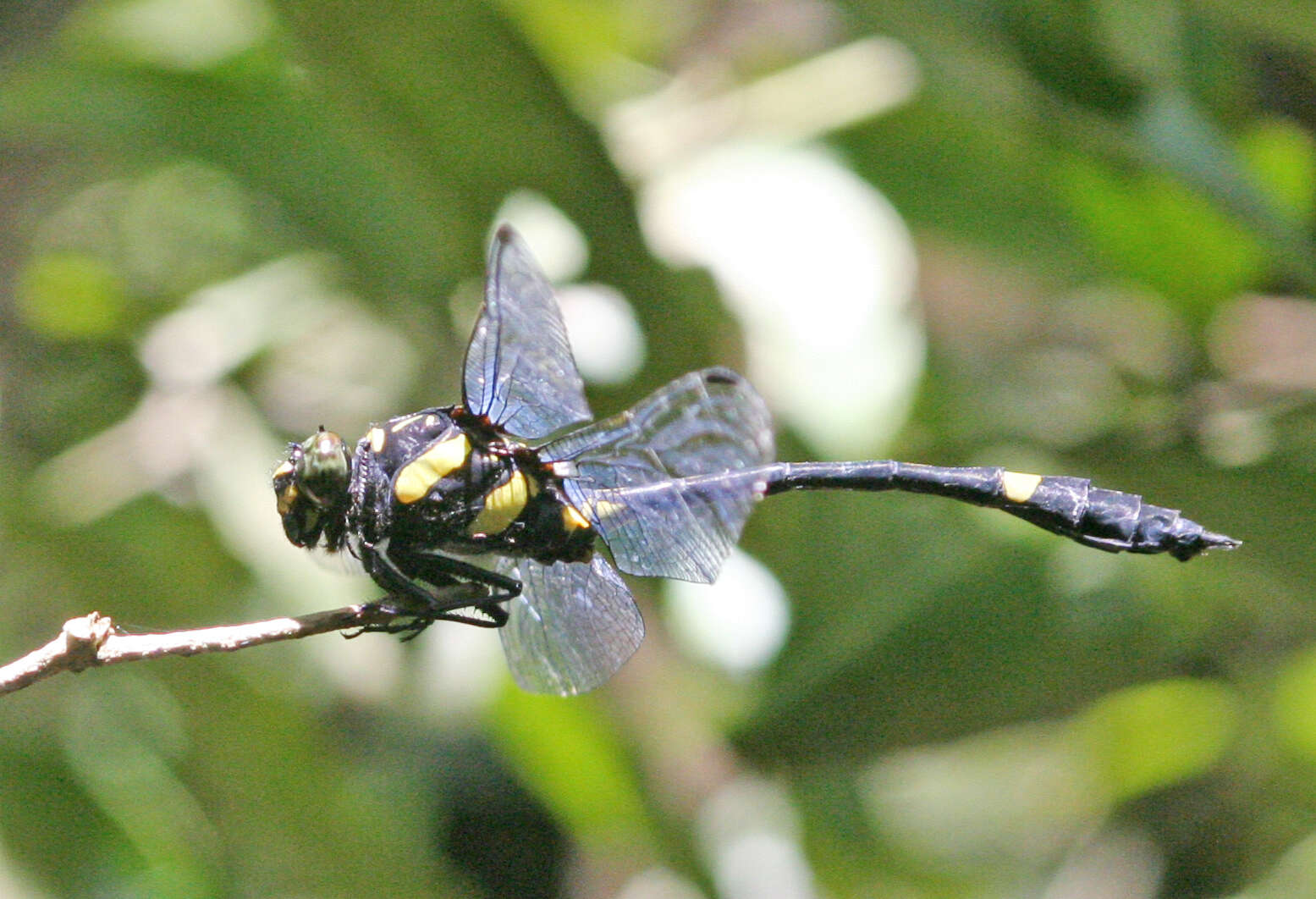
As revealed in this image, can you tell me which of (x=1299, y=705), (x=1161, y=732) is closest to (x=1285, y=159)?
(x=1299, y=705)

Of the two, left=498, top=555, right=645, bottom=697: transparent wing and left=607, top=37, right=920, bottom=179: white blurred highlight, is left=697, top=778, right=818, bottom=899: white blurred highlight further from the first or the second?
left=607, top=37, right=920, bottom=179: white blurred highlight

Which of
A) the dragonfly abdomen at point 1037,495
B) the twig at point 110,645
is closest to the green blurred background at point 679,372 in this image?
the dragonfly abdomen at point 1037,495

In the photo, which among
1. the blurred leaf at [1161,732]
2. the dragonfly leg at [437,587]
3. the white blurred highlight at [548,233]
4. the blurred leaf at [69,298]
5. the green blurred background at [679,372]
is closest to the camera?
the dragonfly leg at [437,587]

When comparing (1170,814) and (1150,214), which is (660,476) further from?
(1170,814)

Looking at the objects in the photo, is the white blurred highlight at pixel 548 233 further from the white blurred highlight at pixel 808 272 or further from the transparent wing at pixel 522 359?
the transparent wing at pixel 522 359

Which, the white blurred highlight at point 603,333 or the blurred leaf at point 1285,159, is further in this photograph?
the blurred leaf at point 1285,159

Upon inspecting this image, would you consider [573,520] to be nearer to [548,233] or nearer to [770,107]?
[548,233]
